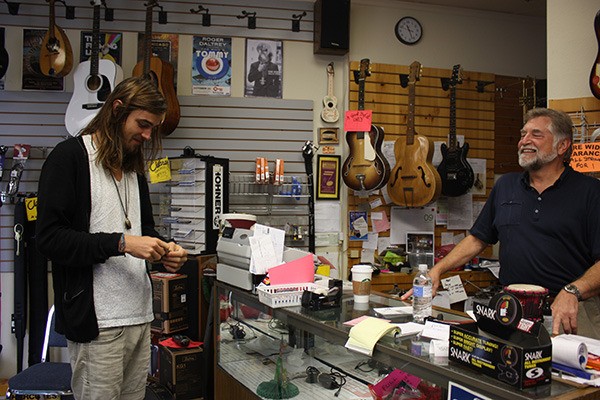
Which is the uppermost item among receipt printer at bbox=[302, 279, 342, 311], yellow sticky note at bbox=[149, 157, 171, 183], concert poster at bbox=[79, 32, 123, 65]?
concert poster at bbox=[79, 32, 123, 65]

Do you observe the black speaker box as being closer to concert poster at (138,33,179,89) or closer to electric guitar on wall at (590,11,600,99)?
concert poster at (138,33,179,89)

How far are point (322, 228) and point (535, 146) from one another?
2.30 m

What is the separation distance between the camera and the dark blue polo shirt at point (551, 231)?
2.29m

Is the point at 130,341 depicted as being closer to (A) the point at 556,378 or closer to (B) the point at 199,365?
(A) the point at 556,378

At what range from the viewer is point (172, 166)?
3906mm

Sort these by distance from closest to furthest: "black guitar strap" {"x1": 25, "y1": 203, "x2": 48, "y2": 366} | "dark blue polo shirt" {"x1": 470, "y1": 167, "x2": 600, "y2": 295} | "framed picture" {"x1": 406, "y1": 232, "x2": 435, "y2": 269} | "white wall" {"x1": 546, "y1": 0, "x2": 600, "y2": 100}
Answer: "dark blue polo shirt" {"x1": 470, "y1": 167, "x2": 600, "y2": 295}
"white wall" {"x1": 546, "y1": 0, "x2": 600, "y2": 100}
"black guitar strap" {"x1": 25, "y1": 203, "x2": 48, "y2": 366}
"framed picture" {"x1": 406, "y1": 232, "x2": 435, "y2": 269}

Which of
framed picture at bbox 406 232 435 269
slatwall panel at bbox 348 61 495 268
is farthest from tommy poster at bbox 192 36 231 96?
framed picture at bbox 406 232 435 269

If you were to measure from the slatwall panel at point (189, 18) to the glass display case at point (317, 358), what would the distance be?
94.6 inches

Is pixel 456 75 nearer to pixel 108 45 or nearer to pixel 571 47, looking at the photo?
pixel 571 47

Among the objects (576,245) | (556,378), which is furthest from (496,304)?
(576,245)

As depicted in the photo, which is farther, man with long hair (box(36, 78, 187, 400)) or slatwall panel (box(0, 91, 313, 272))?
slatwall panel (box(0, 91, 313, 272))

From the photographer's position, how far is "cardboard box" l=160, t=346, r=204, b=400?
3.18m

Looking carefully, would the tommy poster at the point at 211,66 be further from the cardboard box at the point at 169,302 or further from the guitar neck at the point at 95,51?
the cardboard box at the point at 169,302

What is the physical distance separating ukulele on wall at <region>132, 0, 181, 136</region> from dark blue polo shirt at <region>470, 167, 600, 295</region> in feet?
8.24
